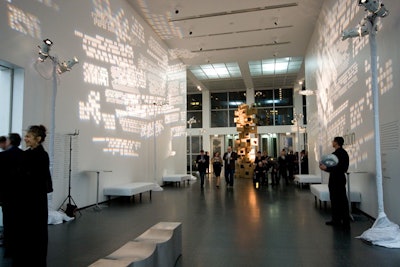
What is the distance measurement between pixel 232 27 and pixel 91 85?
6.13m

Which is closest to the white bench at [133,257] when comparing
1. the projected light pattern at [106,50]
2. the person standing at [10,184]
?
the person standing at [10,184]

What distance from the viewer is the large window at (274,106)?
21.9 metres

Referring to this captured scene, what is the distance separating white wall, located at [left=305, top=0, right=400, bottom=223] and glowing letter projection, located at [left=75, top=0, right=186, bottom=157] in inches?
224

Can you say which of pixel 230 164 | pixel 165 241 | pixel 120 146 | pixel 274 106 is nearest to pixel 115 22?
pixel 120 146

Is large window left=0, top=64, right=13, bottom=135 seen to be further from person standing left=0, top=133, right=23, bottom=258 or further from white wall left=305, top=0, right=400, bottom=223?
white wall left=305, top=0, right=400, bottom=223

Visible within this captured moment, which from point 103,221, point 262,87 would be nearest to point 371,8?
point 103,221

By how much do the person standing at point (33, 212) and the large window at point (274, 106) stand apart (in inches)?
791

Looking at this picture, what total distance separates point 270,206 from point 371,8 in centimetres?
449

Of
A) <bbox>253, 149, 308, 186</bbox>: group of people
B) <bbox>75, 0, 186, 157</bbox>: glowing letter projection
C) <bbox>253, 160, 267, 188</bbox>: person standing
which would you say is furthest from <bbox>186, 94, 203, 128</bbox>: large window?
<bbox>253, 160, 267, 188</bbox>: person standing

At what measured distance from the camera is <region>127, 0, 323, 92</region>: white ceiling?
9.66 m

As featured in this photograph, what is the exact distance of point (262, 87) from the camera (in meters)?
21.7

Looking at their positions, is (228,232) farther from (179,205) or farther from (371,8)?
(371,8)

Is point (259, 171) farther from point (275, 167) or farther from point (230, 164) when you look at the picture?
point (230, 164)

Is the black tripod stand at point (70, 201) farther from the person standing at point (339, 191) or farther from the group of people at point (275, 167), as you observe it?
the group of people at point (275, 167)
